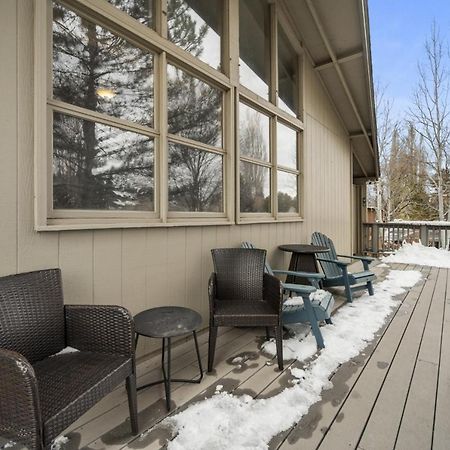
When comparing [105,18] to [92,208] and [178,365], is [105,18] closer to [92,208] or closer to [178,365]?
[92,208]

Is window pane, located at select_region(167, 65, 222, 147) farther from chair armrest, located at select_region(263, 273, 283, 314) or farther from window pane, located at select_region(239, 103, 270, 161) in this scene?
chair armrest, located at select_region(263, 273, 283, 314)

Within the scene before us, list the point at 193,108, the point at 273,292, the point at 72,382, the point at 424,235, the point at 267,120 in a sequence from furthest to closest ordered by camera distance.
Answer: the point at 424,235, the point at 267,120, the point at 193,108, the point at 273,292, the point at 72,382

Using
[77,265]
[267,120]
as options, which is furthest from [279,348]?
[267,120]

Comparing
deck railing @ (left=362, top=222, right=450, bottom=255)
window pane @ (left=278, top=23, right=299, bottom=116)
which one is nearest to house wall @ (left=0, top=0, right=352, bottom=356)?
window pane @ (left=278, top=23, right=299, bottom=116)

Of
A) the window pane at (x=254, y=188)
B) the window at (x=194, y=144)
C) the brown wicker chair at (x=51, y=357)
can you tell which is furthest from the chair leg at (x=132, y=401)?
the window pane at (x=254, y=188)

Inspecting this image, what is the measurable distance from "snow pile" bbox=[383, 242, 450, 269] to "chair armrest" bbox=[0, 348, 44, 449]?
25.4 ft

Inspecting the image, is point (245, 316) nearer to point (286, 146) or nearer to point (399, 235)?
point (286, 146)

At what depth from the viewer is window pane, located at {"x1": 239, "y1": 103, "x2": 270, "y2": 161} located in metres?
3.64

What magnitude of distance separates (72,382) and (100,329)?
1.02ft

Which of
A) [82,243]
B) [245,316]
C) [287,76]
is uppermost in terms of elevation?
[287,76]

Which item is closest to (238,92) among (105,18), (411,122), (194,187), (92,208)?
(194,187)

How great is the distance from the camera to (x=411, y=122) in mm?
13352

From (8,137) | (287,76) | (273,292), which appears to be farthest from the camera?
(287,76)

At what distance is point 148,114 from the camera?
2.48 meters
